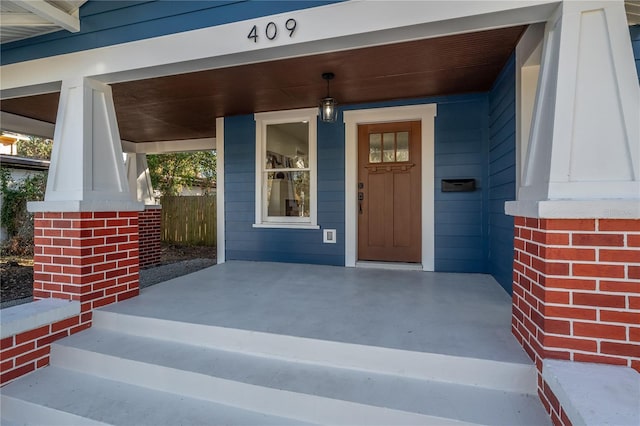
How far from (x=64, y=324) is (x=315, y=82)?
9.80 feet

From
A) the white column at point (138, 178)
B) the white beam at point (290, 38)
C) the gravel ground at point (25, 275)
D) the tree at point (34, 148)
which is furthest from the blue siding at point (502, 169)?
the tree at point (34, 148)

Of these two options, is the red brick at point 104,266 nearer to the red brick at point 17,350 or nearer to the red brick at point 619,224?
the red brick at point 17,350

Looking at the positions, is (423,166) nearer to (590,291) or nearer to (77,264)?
(590,291)

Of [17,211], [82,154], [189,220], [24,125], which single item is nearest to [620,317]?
[82,154]

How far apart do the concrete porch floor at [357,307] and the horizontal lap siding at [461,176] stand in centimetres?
26

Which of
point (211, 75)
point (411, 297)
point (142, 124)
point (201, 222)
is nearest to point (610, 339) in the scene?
point (411, 297)

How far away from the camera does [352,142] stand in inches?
165

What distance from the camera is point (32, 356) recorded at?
2.16m

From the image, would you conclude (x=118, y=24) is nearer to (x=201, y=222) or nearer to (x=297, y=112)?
(x=297, y=112)

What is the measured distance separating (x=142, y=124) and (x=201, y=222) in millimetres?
4057

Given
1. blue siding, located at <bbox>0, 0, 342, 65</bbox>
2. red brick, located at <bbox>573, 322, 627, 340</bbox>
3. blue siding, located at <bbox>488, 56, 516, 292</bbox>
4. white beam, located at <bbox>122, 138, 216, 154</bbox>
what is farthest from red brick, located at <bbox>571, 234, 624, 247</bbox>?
white beam, located at <bbox>122, 138, 216, 154</bbox>

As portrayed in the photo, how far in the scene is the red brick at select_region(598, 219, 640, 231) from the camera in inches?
55.9

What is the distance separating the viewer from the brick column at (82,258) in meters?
2.48

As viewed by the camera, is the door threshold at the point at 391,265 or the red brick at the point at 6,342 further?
the door threshold at the point at 391,265
